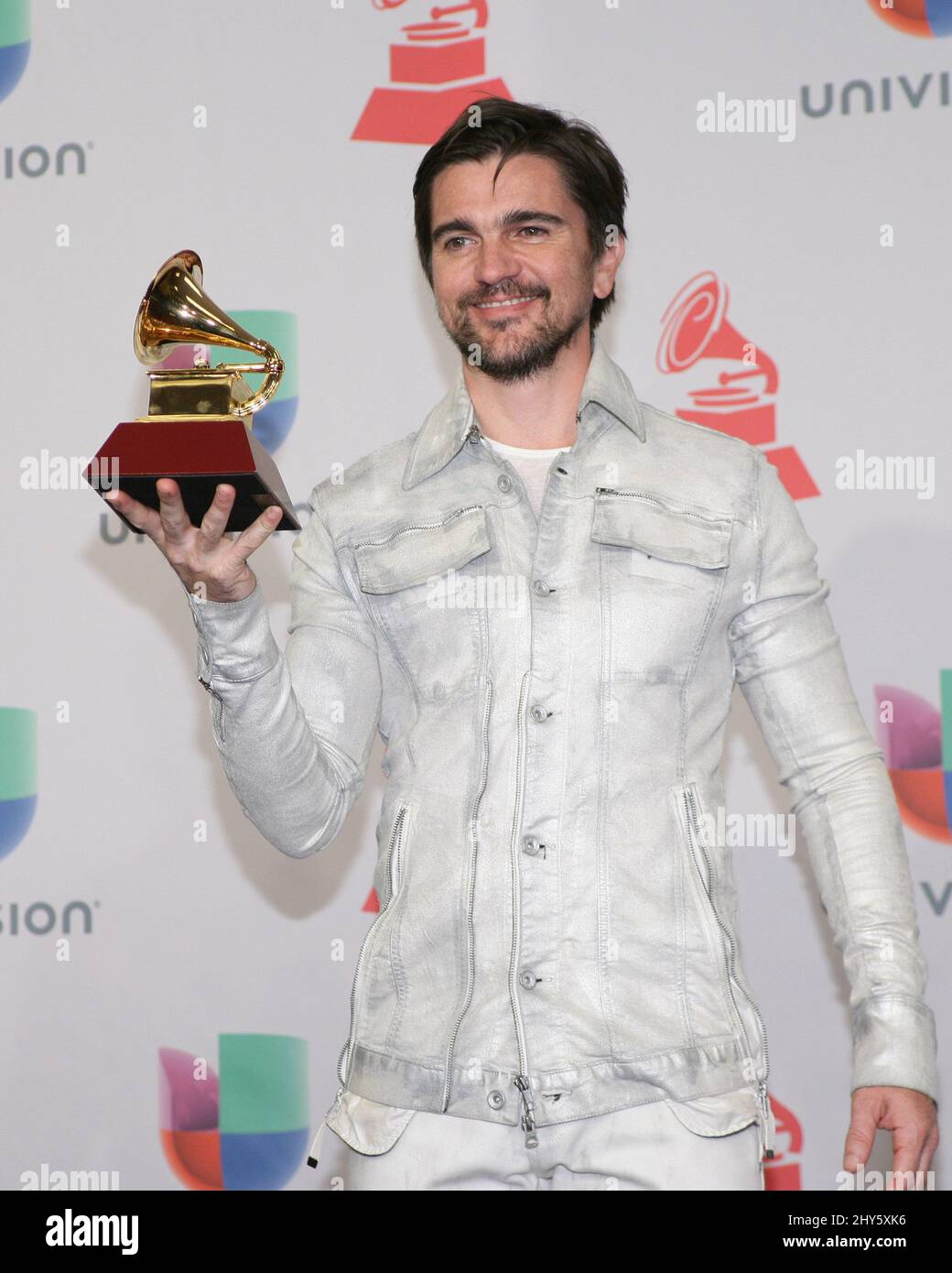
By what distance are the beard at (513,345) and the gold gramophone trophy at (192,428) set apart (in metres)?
0.25

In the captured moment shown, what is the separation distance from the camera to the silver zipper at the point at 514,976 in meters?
1.70

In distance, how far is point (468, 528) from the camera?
1.94m

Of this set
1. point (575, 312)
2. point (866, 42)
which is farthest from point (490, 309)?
point (866, 42)

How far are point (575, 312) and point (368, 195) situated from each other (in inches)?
43.8

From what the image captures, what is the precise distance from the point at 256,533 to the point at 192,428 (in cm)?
16

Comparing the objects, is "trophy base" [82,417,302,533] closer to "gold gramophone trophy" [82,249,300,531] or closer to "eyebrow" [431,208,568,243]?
"gold gramophone trophy" [82,249,300,531]

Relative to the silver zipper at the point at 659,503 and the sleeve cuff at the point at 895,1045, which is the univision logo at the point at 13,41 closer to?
the silver zipper at the point at 659,503

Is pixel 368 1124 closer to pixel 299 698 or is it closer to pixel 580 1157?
pixel 580 1157

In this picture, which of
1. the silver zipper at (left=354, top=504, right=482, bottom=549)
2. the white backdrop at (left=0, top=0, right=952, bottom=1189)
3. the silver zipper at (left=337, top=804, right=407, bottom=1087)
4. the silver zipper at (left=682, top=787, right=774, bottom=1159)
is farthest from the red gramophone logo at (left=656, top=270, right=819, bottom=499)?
the silver zipper at (left=337, top=804, right=407, bottom=1087)

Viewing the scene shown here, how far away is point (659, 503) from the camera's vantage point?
195 centimetres

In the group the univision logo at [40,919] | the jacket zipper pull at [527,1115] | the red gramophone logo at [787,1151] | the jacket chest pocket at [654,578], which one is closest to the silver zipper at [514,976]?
the jacket zipper pull at [527,1115]

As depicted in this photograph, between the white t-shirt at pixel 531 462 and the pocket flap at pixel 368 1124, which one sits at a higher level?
the white t-shirt at pixel 531 462

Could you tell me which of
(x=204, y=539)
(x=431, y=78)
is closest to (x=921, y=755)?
(x=431, y=78)

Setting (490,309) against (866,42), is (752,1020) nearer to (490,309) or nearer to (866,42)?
(490,309)
